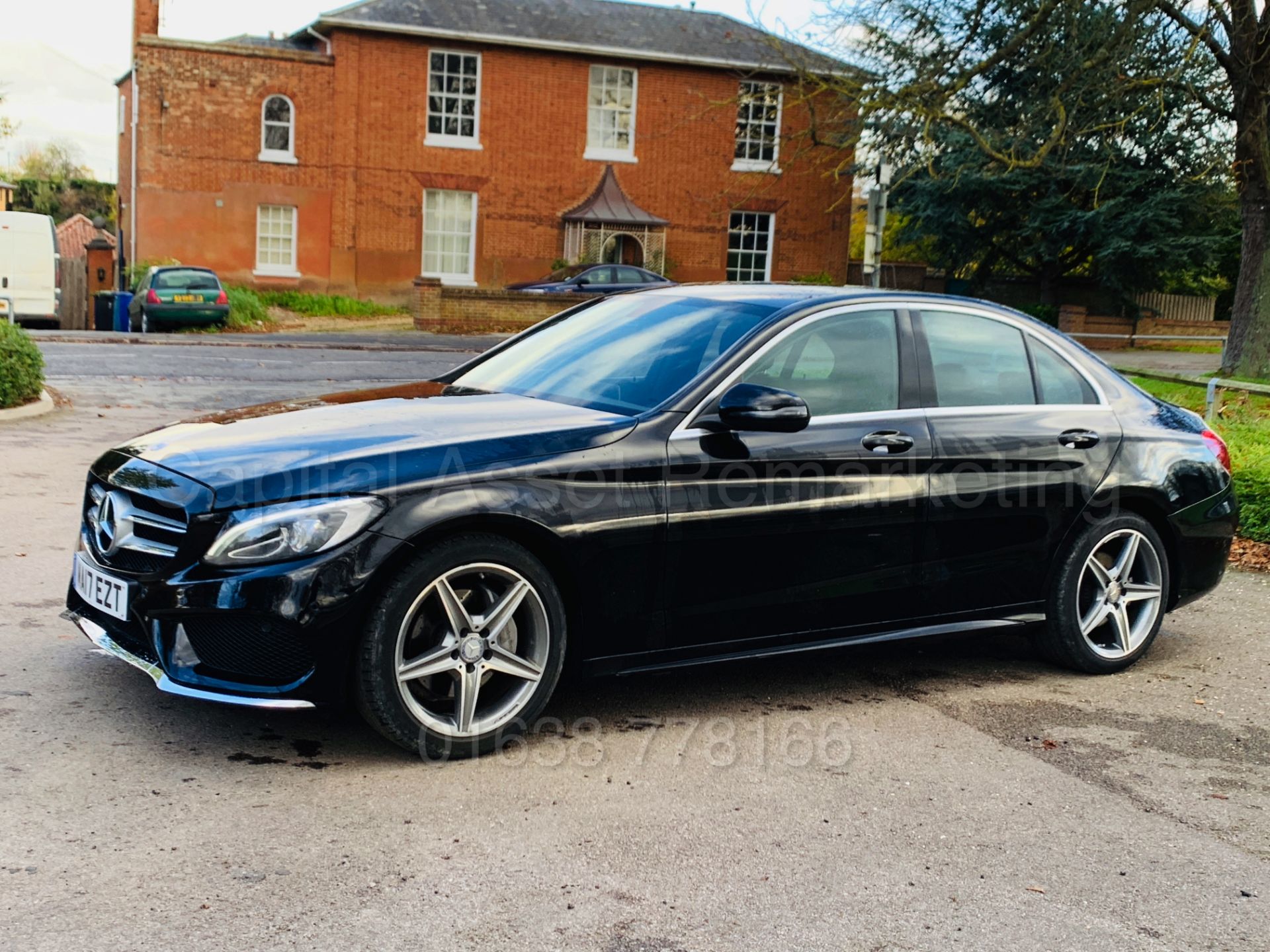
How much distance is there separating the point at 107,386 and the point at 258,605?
1369 centimetres

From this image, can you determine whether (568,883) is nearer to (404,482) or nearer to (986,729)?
(404,482)

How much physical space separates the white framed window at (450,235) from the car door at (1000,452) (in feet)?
106

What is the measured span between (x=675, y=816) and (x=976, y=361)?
265cm

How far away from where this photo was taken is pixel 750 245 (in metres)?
39.8

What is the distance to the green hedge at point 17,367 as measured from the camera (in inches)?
518

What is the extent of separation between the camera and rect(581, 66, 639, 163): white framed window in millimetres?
37875

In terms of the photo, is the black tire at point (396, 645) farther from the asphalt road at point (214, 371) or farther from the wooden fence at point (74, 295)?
the wooden fence at point (74, 295)

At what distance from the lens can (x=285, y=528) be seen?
4535 mm

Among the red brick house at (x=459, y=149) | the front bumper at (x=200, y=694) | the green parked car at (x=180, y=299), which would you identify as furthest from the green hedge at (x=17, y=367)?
the red brick house at (x=459, y=149)

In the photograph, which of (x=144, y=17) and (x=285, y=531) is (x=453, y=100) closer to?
(x=144, y=17)

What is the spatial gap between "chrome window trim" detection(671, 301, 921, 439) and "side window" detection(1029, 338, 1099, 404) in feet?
2.54

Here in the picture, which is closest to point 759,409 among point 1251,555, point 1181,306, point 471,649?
point 471,649

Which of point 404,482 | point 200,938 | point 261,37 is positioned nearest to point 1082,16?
point 404,482

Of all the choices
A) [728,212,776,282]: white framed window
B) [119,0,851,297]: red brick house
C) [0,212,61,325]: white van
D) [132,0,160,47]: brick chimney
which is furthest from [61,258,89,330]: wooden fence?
[728,212,776,282]: white framed window
